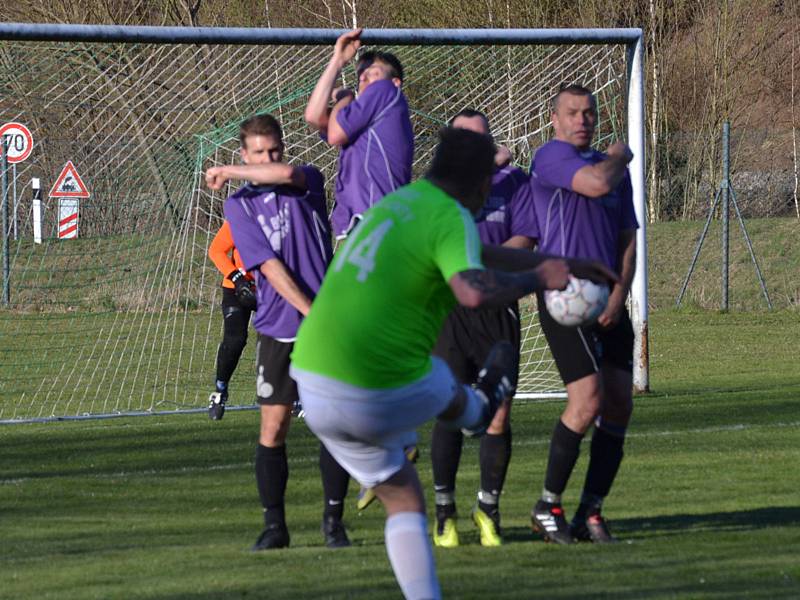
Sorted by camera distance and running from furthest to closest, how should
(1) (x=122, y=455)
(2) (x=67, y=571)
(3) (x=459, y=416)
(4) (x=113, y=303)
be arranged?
1. (4) (x=113, y=303)
2. (1) (x=122, y=455)
3. (2) (x=67, y=571)
4. (3) (x=459, y=416)

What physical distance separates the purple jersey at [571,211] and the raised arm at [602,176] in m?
0.04

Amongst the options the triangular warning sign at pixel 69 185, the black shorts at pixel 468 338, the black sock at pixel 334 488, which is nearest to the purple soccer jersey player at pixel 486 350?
the black shorts at pixel 468 338

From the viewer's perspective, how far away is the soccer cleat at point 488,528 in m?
7.14

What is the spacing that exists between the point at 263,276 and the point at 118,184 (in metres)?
6.84

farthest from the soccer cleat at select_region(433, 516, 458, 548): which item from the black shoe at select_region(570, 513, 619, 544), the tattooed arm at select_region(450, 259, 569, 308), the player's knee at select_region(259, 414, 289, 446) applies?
the tattooed arm at select_region(450, 259, 569, 308)

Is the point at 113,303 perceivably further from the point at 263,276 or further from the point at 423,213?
the point at 423,213

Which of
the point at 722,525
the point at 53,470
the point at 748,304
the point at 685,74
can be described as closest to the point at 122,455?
the point at 53,470

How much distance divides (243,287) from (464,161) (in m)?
7.70

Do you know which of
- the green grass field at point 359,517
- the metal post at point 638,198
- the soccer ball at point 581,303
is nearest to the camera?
the soccer ball at point 581,303

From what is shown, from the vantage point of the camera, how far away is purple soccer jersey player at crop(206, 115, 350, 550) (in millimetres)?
7074

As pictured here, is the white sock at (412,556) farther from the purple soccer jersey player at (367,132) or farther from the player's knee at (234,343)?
the player's knee at (234,343)

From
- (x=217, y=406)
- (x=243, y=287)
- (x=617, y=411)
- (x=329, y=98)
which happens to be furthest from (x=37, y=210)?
(x=617, y=411)

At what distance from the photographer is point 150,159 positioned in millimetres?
13375

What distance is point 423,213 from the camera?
4812mm
